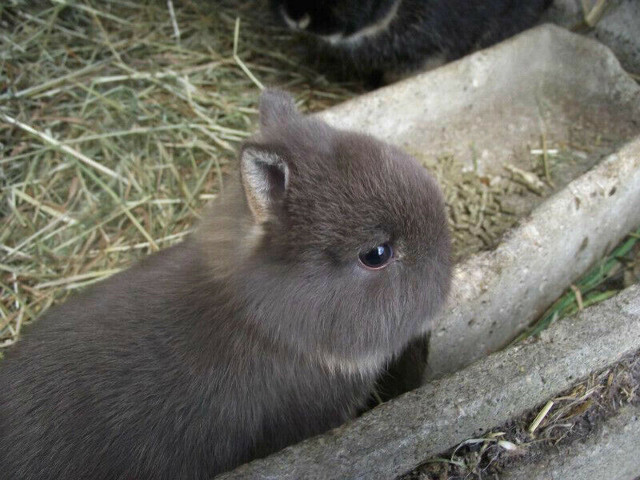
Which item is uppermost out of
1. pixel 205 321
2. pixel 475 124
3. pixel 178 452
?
pixel 475 124

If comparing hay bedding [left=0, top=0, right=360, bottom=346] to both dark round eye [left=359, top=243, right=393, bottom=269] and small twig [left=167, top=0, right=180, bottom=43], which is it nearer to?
small twig [left=167, top=0, right=180, bottom=43]

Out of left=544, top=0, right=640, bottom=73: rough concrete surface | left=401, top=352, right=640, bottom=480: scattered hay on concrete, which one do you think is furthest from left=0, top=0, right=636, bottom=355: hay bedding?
left=544, top=0, right=640, bottom=73: rough concrete surface

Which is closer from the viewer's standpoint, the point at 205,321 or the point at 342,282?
the point at 342,282

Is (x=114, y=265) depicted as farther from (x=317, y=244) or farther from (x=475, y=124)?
(x=475, y=124)

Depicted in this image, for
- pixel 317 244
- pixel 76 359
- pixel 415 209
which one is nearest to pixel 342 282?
pixel 317 244

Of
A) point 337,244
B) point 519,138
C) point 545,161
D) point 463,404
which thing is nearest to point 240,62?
point 519,138

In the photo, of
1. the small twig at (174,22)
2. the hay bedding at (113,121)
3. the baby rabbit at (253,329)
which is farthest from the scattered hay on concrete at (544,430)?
the small twig at (174,22)
